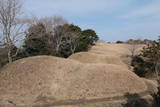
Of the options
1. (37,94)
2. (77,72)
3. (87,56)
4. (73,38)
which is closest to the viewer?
(37,94)

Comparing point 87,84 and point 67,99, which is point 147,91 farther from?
point 67,99

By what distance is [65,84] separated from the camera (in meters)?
12.9

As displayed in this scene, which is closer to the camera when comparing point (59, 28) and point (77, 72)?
point (77, 72)

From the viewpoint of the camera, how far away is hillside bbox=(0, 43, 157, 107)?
11.7 m

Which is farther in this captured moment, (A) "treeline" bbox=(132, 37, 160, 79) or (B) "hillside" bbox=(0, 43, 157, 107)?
(A) "treeline" bbox=(132, 37, 160, 79)

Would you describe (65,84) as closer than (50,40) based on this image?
Yes

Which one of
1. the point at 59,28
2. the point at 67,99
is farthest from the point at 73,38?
the point at 67,99

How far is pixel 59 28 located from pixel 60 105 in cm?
2952

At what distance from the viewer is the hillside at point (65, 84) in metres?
11.7

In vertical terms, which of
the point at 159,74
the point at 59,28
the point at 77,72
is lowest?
the point at 159,74

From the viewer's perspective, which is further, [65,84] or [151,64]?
[151,64]

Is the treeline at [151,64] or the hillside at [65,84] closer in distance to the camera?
the hillside at [65,84]

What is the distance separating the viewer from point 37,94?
12.1 meters

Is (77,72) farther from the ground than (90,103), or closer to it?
farther from the ground
